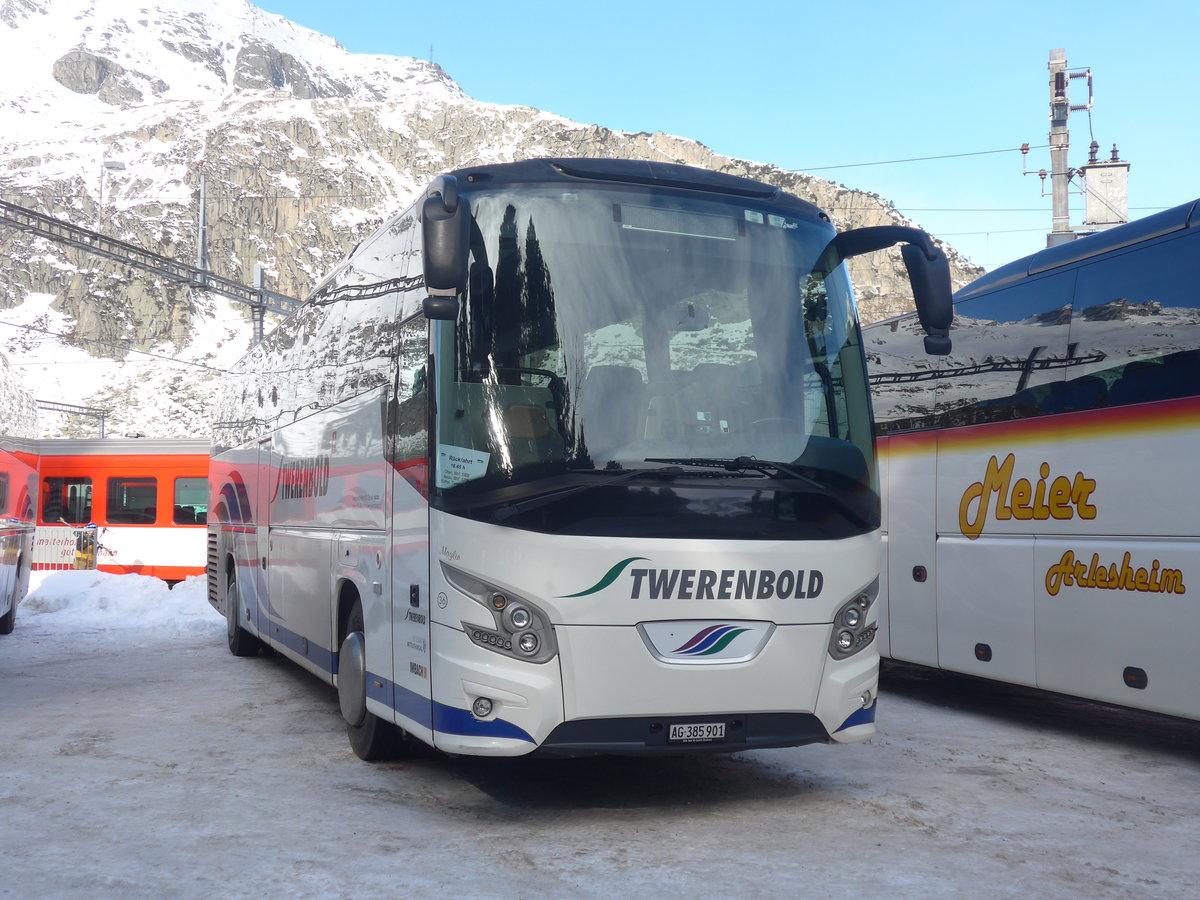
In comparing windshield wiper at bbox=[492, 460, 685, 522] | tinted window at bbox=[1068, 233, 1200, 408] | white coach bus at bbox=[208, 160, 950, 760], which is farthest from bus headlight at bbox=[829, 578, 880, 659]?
tinted window at bbox=[1068, 233, 1200, 408]

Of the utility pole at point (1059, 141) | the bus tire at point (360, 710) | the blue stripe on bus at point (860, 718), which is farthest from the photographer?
the utility pole at point (1059, 141)

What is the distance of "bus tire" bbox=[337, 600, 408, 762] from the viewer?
7.54m

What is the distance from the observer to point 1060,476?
343 inches

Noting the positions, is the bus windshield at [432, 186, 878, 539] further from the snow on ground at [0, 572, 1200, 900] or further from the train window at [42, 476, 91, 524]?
the train window at [42, 476, 91, 524]

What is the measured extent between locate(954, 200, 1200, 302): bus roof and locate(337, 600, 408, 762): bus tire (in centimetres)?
551

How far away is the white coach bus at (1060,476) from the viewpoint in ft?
25.4

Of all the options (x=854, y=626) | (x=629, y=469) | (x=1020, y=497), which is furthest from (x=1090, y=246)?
(x=629, y=469)

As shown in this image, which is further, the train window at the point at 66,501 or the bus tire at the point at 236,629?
the train window at the point at 66,501

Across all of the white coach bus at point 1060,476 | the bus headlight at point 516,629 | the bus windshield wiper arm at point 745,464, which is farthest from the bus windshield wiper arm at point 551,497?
the white coach bus at point 1060,476

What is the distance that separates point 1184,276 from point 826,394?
2.82m

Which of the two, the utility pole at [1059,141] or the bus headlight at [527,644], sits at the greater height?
the utility pole at [1059,141]

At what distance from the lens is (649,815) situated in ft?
20.9

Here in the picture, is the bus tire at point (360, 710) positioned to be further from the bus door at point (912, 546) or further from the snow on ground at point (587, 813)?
the bus door at point (912, 546)

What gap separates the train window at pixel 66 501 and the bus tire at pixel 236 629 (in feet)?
51.0
